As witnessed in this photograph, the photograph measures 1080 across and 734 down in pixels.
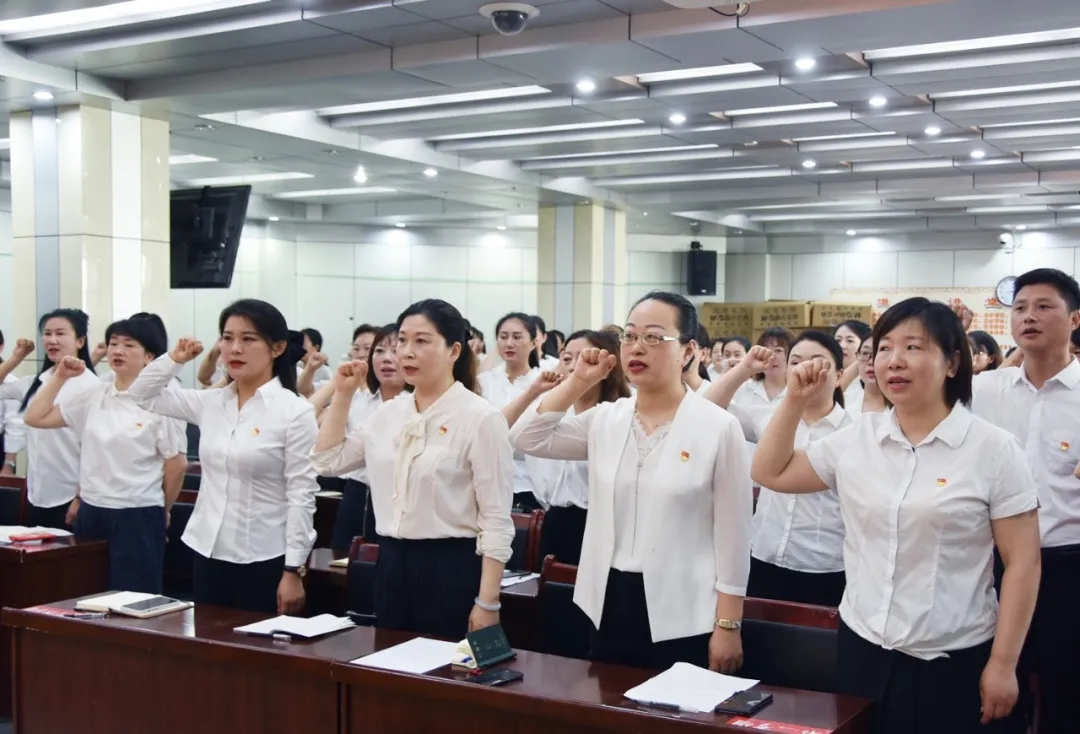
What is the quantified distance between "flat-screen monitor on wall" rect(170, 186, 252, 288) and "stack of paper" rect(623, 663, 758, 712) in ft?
23.7

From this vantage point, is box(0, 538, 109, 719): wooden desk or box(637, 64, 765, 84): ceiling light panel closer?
box(0, 538, 109, 719): wooden desk

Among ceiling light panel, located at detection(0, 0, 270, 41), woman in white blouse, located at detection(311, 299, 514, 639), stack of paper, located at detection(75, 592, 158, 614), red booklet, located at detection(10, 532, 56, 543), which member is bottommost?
red booklet, located at detection(10, 532, 56, 543)

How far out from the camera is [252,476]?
3.44 m

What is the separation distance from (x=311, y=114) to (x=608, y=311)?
516 cm

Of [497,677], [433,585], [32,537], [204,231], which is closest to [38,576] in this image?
[32,537]

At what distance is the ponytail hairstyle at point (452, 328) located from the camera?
10.4 ft

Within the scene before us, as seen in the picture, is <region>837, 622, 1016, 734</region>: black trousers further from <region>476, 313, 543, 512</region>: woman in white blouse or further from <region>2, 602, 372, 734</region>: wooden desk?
<region>476, 313, 543, 512</region>: woman in white blouse

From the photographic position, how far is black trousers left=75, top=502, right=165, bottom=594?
14.2ft

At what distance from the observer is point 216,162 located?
36.0ft

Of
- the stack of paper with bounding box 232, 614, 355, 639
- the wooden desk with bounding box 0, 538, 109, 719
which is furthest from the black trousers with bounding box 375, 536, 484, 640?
the wooden desk with bounding box 0, 538, 109, 719

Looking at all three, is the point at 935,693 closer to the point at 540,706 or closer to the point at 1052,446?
the point at 540,706

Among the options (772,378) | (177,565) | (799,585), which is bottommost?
(177,565)

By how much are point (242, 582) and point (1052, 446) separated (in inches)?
101

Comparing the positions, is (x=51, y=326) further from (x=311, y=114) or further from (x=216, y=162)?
(x=216, y=162)
